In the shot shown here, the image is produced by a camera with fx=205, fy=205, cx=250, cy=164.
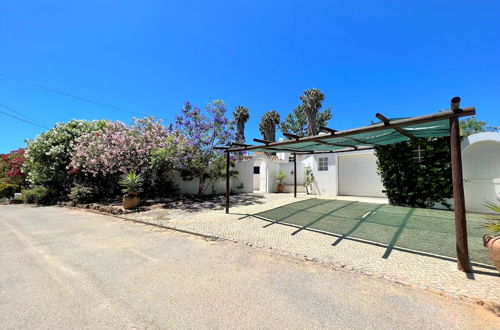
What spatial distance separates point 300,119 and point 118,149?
86.4 feet

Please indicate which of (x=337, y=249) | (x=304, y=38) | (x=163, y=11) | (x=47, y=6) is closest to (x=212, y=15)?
(x=163, y=11)

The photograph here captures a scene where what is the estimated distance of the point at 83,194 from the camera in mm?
11367

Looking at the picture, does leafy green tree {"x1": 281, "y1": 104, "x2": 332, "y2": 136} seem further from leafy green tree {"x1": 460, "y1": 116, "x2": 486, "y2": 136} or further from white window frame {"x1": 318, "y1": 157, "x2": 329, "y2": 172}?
white window frame {"x1": 318, "y1": 157, "x2": 329, "y2": 172}

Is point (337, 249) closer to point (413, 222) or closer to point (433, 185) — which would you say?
point (413, 222)

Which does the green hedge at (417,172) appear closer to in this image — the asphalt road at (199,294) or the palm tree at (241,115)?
the asphalt road at (199,294)

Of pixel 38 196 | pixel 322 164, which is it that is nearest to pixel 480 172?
pixel 322 164

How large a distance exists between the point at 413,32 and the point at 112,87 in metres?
18.3

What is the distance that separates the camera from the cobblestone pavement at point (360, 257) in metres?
2.93

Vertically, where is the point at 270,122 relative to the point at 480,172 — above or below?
above

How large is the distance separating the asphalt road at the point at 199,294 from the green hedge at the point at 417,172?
22.3 ft

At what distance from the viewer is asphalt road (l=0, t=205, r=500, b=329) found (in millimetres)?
2285

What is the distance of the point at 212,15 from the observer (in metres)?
8.53

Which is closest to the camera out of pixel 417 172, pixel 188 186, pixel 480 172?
pixel 480 172

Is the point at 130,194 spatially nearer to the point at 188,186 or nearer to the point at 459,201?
the point at 188,186
